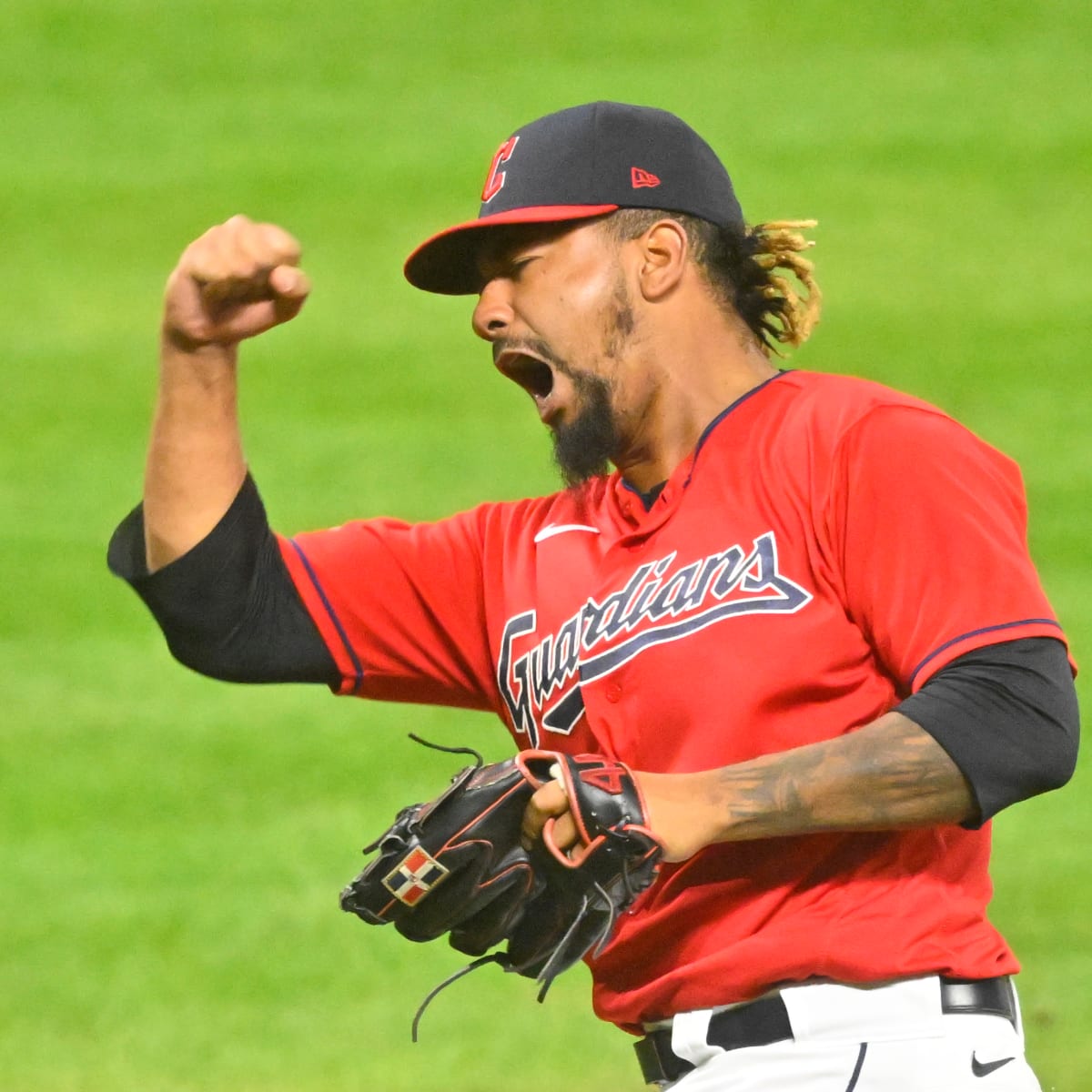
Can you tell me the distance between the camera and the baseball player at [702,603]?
2.31 m

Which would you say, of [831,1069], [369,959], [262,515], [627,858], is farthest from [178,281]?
Result: [369,959]

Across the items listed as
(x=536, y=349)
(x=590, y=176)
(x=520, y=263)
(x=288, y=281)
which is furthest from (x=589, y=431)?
(x=288, y=281)

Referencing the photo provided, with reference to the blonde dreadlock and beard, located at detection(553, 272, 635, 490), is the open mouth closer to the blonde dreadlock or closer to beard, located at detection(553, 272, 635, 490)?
beard, located at detection(553, 272, 635, 490)

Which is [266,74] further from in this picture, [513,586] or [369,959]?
[513,586]

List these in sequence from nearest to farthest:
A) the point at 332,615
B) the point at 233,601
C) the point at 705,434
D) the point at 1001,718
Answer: the point at 1001,718, the point at 705,434, the point at 233,601, the point at 332,615

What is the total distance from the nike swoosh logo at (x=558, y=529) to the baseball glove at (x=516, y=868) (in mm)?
460

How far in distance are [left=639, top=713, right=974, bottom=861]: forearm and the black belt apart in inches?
11.1

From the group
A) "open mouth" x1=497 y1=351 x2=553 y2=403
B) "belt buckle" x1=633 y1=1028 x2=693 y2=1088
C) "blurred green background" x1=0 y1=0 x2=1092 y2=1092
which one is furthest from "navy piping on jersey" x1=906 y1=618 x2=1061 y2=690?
"blurred green background" x1=0 y1=0 x2=1092 y2=1092

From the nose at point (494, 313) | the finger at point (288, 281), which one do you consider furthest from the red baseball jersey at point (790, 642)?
the finger at point (288, 281)

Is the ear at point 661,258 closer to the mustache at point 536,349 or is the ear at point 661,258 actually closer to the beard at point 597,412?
the beard at point 597,412

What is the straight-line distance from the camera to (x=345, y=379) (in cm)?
699

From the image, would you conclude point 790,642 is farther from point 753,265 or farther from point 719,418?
point 753,265

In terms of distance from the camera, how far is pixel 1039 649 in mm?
2305

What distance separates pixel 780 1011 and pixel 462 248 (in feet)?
3.97
